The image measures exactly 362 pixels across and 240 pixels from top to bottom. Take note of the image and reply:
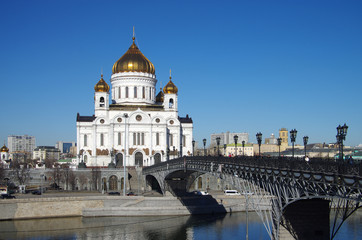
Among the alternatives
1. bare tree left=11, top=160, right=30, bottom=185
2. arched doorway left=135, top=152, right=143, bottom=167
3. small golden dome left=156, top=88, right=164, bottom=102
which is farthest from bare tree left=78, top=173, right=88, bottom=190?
small golden dome left=156, top=88, right=164, bottom=102

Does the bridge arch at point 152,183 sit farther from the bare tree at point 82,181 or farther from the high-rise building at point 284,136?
the high-rise building at point 284,136

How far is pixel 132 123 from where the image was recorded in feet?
260

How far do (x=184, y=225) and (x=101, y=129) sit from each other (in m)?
35.5

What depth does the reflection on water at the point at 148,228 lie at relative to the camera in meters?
42.6

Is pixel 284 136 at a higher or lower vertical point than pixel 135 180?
higher

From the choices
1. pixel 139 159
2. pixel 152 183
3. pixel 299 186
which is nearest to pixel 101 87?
pixel 139 159

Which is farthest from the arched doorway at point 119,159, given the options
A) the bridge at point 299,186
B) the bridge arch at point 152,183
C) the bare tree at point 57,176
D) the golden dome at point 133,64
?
the bridge at point 299,186

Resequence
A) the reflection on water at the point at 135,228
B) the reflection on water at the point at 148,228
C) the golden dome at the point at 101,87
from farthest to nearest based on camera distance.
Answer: the golden dome at the point at 101,87 < the reflection on water at the point at 135,228 < the reflection on water at the point at 148,228

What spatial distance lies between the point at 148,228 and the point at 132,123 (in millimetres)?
34451

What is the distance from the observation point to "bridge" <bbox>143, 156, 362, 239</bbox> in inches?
797

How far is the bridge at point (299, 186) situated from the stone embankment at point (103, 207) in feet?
46.2

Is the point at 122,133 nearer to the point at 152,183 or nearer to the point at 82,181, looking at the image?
the point at 152,183

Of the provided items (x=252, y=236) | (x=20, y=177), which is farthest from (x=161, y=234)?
(x=20, y=177)

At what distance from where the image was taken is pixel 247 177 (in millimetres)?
31969
